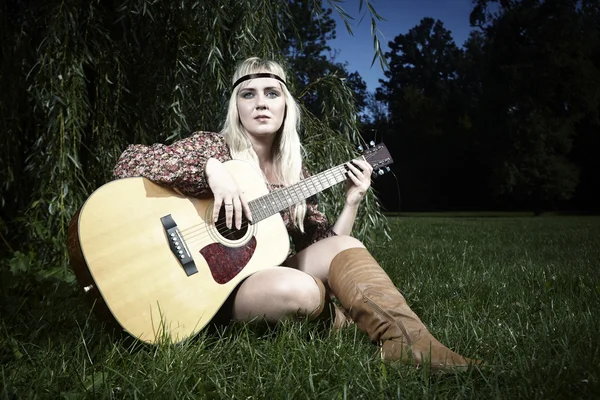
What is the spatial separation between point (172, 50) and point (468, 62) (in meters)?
28.7

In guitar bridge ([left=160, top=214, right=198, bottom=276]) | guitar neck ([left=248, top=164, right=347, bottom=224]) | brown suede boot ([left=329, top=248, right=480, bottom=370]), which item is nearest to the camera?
brown suede boot ([left=329, top=248, right=480, bottom=370])

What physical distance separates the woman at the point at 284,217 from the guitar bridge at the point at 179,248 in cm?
15

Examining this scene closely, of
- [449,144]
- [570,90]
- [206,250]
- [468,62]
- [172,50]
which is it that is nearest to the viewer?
[206,250]

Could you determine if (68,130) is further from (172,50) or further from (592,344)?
(592,344)

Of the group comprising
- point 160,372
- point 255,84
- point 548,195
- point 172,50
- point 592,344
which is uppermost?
point 172,50

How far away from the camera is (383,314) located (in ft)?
5.19

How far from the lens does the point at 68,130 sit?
2.45 meters

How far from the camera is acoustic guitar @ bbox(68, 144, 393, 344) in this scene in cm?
Answer: 146

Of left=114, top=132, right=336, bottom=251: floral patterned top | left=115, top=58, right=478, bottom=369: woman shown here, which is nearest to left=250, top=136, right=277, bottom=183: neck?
left=115, top=58, right=478, bottom=369: woman

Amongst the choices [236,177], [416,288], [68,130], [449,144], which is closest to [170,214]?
[236,177]

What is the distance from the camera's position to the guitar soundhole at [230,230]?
1.71 metres

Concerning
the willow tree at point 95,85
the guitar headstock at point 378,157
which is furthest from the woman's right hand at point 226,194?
the willow tree at point 95,85

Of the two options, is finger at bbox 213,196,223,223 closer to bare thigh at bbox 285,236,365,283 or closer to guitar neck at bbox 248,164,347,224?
guitar neck at bbox 248,164,347,224

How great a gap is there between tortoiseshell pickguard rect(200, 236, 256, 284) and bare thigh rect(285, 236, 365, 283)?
1.05 feet
